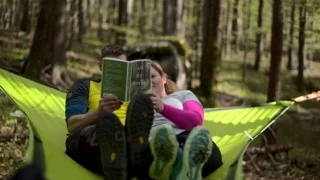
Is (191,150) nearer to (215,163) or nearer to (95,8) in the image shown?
(215,163)

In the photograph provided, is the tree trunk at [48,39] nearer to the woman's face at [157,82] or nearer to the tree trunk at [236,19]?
the woman's face at [157,82]

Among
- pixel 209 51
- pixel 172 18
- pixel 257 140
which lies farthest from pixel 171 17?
pixel 257 140

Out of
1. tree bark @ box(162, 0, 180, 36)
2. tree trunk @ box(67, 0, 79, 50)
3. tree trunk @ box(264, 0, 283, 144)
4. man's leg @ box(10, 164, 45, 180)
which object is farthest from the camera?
tree trunk @ box(67, 0, 79, 50)

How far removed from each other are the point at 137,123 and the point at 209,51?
552 cm

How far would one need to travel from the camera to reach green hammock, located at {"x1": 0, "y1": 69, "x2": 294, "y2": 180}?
2799mm

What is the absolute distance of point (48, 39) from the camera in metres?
7.29

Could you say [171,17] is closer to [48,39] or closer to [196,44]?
[196,44]

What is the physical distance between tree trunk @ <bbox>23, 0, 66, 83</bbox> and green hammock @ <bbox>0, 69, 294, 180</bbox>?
343 cm

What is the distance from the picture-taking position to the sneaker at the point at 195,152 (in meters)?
2.35

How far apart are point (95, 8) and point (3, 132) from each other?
2572 cm

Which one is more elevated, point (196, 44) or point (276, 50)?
point (276, 50)

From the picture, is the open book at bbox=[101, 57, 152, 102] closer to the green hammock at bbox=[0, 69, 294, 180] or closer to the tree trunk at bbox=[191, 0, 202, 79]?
the green hammock at bbox=[0, 69, 294, 180]

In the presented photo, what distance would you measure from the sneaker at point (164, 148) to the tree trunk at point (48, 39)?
16.0 ft

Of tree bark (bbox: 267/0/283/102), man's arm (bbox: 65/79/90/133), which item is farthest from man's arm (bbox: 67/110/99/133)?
tree bark (bbox: 267/0/283/102)
